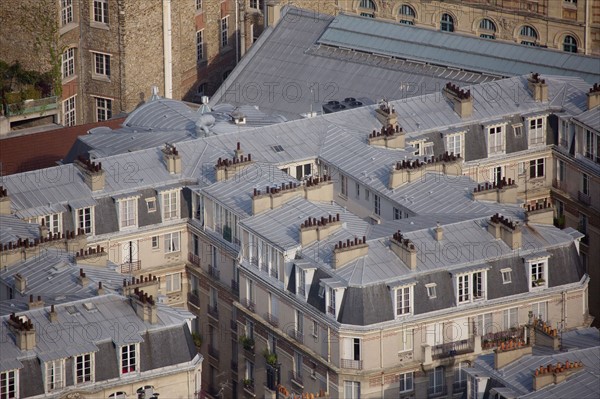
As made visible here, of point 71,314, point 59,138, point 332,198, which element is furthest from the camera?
point 59,138

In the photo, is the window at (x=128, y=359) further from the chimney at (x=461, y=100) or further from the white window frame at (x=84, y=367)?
the chimney at (x=461, y=100)

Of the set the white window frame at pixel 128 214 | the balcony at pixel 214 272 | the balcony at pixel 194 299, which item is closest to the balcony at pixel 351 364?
the balcony at pixel 214 272

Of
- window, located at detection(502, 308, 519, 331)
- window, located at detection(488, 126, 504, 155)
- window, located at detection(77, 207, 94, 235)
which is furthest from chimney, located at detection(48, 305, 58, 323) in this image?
window, located at detection(488, 126, 504, 155)

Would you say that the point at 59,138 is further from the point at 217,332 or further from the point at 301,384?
the point at 301,384

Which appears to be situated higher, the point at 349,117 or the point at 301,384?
the point at 349,117

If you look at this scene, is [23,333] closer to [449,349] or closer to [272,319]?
[272,319]

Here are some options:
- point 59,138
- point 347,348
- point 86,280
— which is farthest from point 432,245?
point 59,138

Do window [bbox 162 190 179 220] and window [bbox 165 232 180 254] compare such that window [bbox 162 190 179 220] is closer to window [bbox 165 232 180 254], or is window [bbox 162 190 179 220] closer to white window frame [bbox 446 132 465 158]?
window [bbox 165 232 180 254]

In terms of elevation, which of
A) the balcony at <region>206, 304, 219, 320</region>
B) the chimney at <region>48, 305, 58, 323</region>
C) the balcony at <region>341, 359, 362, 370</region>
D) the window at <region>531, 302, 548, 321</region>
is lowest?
the balcony at <region>206, 304, 219, 320</region>
